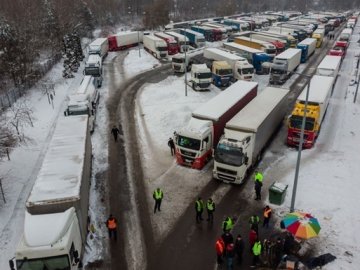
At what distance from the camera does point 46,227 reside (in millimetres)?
12406

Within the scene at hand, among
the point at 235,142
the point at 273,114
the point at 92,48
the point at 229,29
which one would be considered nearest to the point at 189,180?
the point at 235,142

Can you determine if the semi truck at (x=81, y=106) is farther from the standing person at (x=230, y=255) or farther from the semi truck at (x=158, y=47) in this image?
the semi truck at (x=158, y=47)

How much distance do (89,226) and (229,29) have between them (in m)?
65.3

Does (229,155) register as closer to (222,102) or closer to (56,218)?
(222,102)

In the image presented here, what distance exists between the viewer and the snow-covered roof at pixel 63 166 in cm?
1380

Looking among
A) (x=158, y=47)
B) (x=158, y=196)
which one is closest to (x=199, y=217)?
(x=158, y=196)

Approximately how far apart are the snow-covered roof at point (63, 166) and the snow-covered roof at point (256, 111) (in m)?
8.60

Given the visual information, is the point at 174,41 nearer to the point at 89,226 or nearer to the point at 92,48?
the point at 92,48

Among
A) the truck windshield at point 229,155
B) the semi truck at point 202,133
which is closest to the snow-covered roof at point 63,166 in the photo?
the semi truck at point 202,133

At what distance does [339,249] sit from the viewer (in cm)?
1480

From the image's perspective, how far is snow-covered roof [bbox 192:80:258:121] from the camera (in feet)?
72.5

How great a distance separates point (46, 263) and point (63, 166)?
5.24m

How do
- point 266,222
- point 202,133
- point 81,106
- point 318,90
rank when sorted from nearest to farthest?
1. point 266,222
2. point 202,133
3. point 81,106
4. point 318,90

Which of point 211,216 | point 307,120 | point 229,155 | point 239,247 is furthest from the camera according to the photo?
point 307,120
